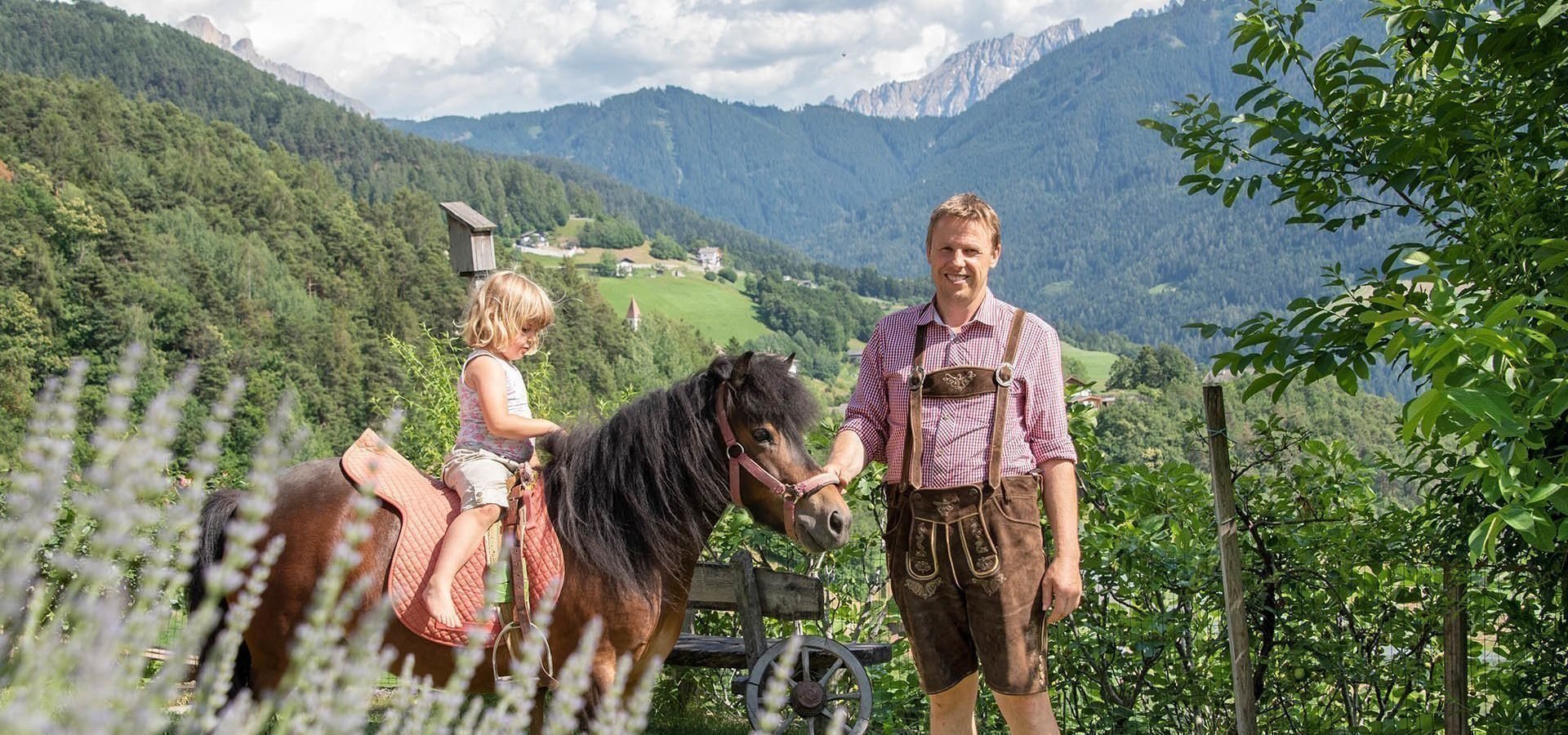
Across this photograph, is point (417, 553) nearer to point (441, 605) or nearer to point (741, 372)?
point (441, 605)

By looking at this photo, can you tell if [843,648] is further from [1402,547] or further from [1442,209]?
[1442,209]

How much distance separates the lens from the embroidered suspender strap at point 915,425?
3018mm

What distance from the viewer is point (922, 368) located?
307cm

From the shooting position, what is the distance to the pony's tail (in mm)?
3729

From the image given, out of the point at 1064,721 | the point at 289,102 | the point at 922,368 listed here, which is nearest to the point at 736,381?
the point at 922,368

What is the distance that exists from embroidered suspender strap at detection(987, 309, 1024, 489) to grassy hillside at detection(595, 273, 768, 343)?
4598 inches

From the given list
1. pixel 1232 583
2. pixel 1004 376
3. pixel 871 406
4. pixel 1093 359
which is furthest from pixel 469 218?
pixel 1093 359

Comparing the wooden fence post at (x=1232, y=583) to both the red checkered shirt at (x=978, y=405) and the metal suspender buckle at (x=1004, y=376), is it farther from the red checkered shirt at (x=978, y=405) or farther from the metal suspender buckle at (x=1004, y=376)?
the metal suspender buckle at (x=1004, y=376)

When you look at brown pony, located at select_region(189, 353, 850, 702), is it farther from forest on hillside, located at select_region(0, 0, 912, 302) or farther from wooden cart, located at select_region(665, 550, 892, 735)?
forest on hillside, located at select_region(0, 0, 912, 302)

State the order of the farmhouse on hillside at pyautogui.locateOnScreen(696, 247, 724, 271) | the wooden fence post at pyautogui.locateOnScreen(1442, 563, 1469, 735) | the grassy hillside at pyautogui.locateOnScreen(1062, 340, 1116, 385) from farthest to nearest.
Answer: the farmhouse on hillside at pyautogui.locateOnScreen(696, 247, 724, 271) < the grassy hillside at pyautogui.locateOnScreen(1062, 340, 1116, 385) < the wooden fence post at pyautogui.locateOnScreen(1442, 563, 1469, 735)

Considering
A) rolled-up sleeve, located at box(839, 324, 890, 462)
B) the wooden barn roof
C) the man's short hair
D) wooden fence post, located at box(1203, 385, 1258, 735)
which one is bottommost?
wooden fence post, located at box(1203, 385, 1258, 735)

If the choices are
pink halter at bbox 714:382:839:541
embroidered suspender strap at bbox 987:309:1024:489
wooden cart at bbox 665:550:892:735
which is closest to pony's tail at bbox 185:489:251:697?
pink halter at bbox 714:382:839:541

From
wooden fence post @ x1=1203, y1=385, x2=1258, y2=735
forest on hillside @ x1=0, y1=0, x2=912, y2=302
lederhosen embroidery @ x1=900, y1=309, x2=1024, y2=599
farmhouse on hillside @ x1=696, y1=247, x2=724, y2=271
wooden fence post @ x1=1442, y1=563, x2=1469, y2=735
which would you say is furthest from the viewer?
farmhouse on hillside @ x1=696, y1=247, x2=724, y2=271

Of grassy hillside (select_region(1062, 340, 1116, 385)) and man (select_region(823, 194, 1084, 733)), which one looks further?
grassy hillside (select_region(1062, 340, 1116, 385))
